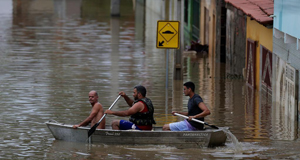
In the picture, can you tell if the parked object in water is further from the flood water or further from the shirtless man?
the shirtless man

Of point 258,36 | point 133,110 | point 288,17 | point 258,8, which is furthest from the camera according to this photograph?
point 258,36

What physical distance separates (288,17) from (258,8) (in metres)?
5.61

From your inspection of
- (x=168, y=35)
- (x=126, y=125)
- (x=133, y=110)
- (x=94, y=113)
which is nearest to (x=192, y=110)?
(x=133, y=110)

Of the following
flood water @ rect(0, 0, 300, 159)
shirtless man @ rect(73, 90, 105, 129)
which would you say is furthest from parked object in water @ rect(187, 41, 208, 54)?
shirtless man @ rect(73, 90, 105, 129)

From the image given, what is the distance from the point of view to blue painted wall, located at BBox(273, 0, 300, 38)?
16828 mm

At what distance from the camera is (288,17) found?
17938 mm

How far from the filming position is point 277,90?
68.6ft

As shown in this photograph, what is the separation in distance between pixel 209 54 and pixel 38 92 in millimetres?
14020

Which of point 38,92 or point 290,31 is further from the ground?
Result: point 290,31

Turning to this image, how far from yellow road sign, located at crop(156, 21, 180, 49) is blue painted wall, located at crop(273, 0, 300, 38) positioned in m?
4.63

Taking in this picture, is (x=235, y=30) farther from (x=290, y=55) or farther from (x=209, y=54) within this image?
(x=290, y=55)

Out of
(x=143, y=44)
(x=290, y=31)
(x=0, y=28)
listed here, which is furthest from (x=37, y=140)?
(x=0, y=28)

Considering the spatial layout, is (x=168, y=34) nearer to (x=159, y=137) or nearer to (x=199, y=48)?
(x=159, y=137)

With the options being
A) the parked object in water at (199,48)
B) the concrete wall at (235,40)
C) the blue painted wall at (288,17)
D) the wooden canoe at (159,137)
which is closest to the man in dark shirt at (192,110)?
the wooden canoe at (159,137)
